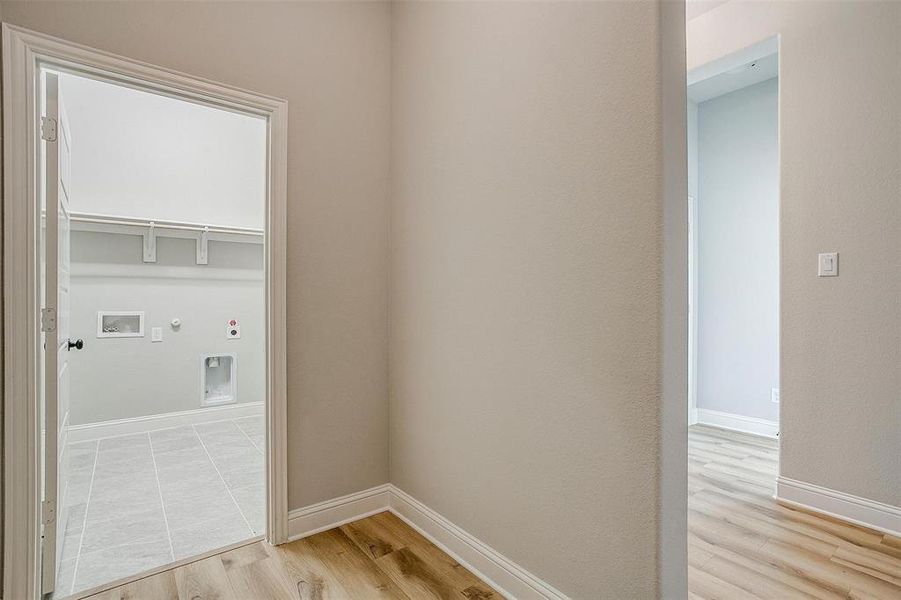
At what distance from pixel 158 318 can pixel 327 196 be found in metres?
2.79

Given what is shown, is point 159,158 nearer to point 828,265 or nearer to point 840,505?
point 828,265

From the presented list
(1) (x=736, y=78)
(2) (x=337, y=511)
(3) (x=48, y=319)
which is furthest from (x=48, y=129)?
(1) (x=736, y=78)

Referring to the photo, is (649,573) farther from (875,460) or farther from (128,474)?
(128,474)

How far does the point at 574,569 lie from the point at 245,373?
157 inches

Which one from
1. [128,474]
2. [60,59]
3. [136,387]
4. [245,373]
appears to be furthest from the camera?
[245,373]

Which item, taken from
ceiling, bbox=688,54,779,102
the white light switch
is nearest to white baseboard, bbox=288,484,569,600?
the white light switch

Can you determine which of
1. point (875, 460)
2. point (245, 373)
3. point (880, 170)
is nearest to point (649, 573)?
point (875, 460)

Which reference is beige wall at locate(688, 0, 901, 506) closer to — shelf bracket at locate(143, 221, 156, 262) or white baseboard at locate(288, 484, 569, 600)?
white baseboard at locate(288, 484, 569, 600)

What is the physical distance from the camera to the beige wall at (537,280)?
138 centimetres

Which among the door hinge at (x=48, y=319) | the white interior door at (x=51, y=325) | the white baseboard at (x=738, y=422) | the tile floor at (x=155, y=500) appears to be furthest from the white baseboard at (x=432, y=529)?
the white baseboard at (x=738, y=422)

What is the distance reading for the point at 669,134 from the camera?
1341 millimetres

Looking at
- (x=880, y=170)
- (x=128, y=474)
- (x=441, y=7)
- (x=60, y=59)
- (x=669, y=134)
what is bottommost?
(x=128, y=474)

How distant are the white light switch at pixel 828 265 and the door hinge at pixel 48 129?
3734 millimetres

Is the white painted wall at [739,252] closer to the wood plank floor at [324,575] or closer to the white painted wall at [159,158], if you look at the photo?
the wood plank floor at [324,575]
